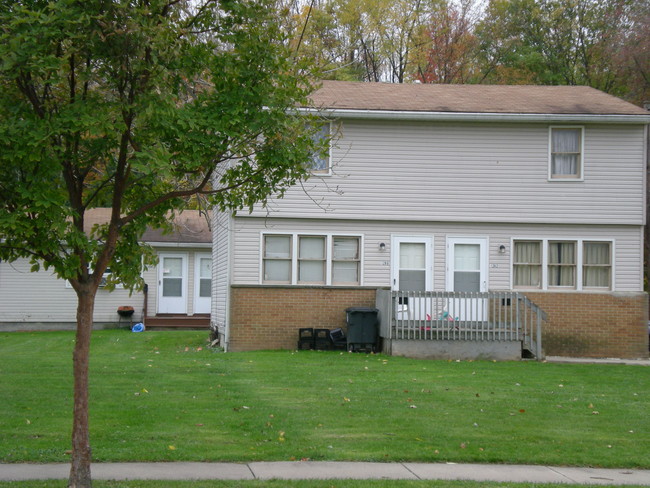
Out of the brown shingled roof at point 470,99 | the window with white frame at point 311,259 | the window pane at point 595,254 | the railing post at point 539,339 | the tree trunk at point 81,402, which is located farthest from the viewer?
the window pane at point 595,254

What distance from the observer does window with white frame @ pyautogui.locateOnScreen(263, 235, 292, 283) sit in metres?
20.5

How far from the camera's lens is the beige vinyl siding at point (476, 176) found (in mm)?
20562

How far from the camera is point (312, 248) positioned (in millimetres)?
20594

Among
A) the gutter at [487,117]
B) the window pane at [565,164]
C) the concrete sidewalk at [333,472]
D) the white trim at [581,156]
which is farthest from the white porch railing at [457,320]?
the concrete sidewalk at [333,472]

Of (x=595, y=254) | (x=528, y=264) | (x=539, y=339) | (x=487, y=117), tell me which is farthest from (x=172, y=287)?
(x=595, y=254)

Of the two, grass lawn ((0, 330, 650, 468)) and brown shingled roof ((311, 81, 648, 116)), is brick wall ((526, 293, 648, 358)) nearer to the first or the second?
grass lawn ((0, 330, 650, 468))

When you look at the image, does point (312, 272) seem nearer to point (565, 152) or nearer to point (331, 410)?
point (565, 152)

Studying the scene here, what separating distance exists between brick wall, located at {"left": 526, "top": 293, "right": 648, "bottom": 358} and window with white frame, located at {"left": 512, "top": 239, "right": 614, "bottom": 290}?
0.36 m

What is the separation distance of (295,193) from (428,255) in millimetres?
3660

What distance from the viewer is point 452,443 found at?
9984 millimetres

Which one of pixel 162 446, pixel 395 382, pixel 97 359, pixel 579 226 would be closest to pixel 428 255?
pixel 579 226

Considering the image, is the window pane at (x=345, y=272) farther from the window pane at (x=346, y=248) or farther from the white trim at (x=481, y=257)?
the white trim at (x=481, y=257)

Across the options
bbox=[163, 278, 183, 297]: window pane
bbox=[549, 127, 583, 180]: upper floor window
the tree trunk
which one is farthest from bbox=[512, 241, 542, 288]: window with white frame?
the tree trunk

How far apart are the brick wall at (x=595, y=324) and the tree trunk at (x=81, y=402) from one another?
1526cm
